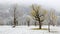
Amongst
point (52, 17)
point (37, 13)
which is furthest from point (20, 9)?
point (52, 17)

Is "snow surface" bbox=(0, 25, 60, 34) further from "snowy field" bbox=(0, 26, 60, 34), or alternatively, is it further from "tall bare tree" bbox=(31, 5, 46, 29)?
"tall bare tree" bbox=(31, 5, 46, 29)

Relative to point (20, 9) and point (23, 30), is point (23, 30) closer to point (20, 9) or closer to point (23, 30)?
point (23, 30)

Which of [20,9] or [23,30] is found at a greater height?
[20,9]

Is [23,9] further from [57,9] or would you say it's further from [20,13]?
[57,9]

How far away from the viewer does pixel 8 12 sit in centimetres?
138

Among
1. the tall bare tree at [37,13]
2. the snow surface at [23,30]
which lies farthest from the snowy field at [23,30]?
the tall bare tree at [37,13]

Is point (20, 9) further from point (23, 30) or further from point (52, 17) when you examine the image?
point (52, 17)

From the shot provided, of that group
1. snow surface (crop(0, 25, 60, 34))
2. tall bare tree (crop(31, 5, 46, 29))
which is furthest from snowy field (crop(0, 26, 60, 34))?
tall bare tree (crop(31, 5, 46, 29))

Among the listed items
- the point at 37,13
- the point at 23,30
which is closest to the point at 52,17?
the point at 37,13

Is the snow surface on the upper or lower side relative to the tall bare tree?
lower

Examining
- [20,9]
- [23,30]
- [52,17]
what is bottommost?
[23,30]

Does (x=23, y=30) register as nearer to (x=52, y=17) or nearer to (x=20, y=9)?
(x=20, y=9)

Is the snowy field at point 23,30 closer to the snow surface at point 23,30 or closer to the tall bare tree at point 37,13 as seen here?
the snow surface at point 23,30

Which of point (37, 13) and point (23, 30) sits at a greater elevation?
point (37, 13)
